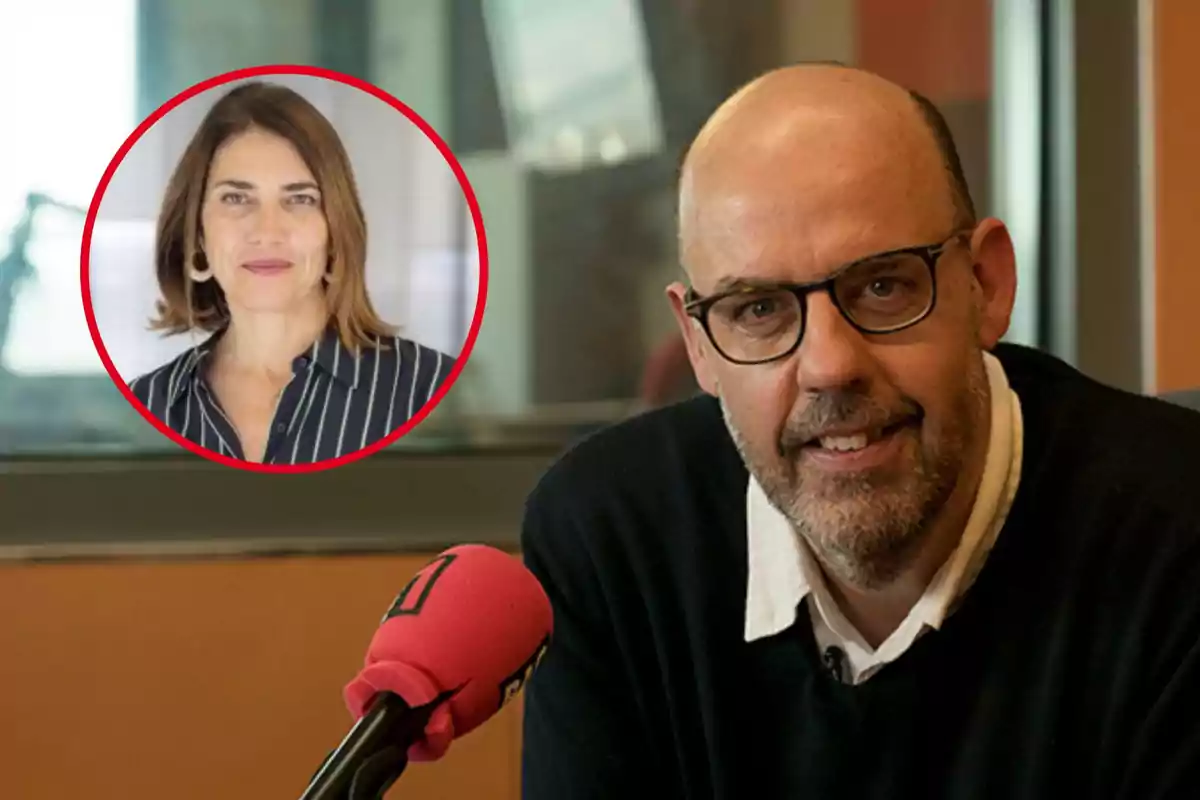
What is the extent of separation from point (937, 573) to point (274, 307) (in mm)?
811

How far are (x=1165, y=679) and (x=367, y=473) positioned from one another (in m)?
0.88

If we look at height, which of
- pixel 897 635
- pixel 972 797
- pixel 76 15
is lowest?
pixel 972 797

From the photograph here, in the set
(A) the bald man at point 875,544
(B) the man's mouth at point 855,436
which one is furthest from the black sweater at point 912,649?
(B) the man's mouth at point 855,436

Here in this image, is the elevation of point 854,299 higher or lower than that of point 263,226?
lower

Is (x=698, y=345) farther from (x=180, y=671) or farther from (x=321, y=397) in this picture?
(x=180, y=671)

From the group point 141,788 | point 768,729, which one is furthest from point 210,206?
point 768,729

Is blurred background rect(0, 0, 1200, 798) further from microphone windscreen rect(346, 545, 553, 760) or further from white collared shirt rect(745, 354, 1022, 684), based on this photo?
microphone windscreen rect(346, 545, 553, 760)

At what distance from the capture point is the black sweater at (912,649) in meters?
0.89

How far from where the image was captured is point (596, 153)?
4.93 ft

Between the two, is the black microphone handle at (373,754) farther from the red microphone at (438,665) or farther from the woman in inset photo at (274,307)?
the woman in inset photo at (274,307)

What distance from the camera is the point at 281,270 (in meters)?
1.41

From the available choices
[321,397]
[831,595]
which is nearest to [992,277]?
[831,595]

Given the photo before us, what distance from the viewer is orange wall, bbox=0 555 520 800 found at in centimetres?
138

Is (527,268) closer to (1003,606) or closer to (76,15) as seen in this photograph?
(76,15)
